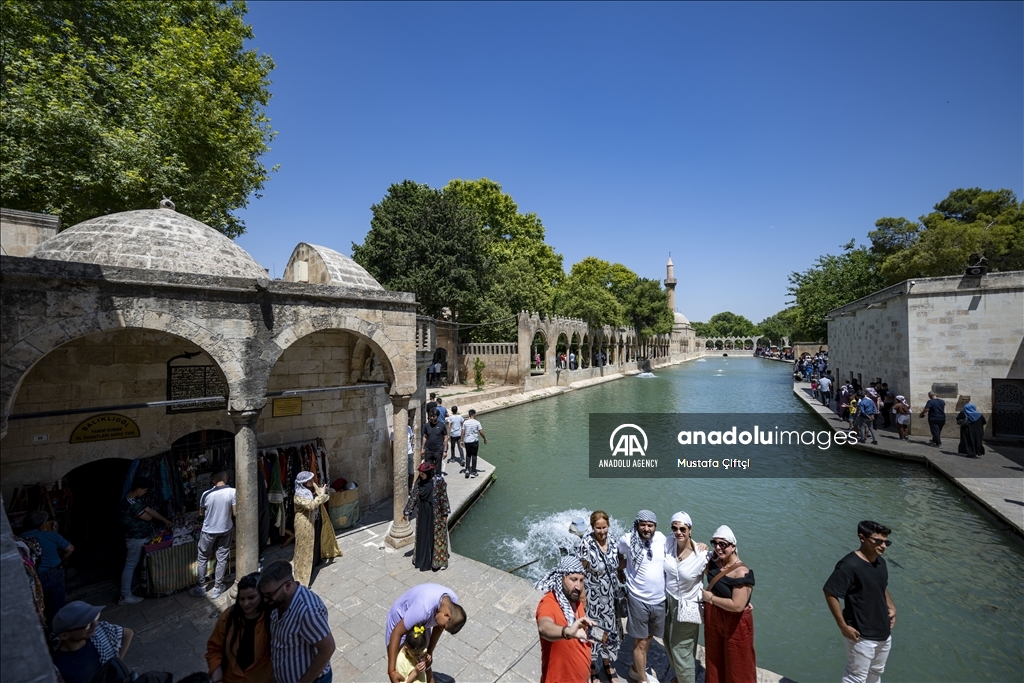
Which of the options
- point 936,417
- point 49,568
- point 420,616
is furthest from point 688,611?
point 936,417

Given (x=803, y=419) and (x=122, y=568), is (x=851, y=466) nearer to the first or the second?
(x=803, y=419)

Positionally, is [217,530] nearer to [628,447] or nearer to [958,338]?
[628,447]

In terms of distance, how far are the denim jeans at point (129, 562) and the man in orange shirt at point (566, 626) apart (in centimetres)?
498

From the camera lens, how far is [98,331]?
14.8ft

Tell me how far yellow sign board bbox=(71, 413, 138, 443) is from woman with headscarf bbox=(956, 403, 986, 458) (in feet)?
53.3

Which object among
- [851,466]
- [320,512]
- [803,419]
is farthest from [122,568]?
[803,419]

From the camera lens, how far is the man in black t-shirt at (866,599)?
3.10 m

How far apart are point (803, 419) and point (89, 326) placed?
20.3 m

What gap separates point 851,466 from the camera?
428 inches

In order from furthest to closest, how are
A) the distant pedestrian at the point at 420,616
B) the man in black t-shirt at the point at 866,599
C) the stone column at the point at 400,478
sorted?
the stone column at the point at 400,478 → the man in black t-shirt at the point at 866,599 → the distant pedestrian at the point at 420,616

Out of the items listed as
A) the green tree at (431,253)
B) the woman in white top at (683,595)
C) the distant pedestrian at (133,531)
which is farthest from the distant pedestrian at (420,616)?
the green tree at (431,253)

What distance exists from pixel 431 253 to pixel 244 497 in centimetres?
2131

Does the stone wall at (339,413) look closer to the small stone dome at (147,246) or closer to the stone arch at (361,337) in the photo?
the stone arch at (361,337)

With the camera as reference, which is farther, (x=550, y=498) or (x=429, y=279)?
(x=429, y=279)
